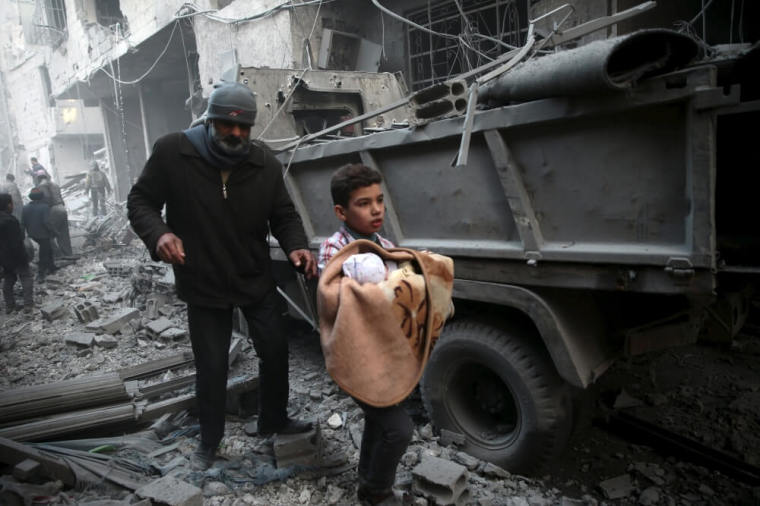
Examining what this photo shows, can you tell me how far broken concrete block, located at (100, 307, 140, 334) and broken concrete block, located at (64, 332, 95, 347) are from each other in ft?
0.75

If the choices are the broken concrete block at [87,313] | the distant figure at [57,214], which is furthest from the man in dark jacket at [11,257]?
the distant figure at [57,214]

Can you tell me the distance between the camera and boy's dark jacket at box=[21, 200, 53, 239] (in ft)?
28.7

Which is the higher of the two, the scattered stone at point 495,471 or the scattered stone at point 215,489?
the scattered stone at point 215,489

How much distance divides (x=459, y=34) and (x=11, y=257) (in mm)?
7152

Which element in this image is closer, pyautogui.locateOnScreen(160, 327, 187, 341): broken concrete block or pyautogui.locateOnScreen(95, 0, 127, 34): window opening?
pyautogui.locateOnScreen(160, 327, 187, 341): broken concrete block

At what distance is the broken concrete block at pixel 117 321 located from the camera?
5.43m

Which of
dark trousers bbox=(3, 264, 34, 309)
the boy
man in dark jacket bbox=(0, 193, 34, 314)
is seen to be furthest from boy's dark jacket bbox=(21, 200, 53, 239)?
the boy

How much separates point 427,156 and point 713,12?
4.34 meters

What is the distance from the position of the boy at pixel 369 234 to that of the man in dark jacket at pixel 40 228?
9.04 metres

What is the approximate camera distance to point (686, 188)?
6.20ft

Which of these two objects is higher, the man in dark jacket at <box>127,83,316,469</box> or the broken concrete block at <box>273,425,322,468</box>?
the man in dark jacket at <box>127,83,316,469</box>

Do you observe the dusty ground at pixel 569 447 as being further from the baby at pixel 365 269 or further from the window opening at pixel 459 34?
the window opening at pixel 459 34

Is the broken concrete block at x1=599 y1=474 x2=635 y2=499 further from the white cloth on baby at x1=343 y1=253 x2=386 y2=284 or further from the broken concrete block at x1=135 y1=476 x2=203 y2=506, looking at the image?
the broken concrete block at x1=135 y1=476 x2=203 y2=506

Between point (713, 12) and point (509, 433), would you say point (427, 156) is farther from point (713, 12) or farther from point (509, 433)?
point (713, 12)
